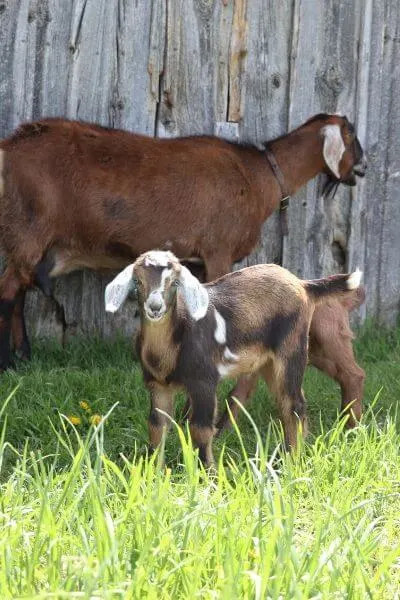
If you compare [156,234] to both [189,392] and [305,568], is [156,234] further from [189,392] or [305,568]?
[305,568]

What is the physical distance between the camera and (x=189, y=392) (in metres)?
4.28

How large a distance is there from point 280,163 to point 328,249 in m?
0.87

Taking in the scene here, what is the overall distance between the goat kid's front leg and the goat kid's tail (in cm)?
82

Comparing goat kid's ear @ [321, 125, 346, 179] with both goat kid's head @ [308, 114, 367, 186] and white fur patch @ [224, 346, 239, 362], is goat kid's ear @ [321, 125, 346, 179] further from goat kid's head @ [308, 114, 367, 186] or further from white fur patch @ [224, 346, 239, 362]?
white fur patch @ [224, 346, 239, 362]

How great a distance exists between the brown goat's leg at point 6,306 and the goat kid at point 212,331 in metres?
1.84

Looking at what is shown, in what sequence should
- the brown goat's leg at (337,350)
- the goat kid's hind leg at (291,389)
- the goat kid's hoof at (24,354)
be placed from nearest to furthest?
the goat kid's hind leg at (291,389), the brown goat's leg at (337,350), the goat kid's hoof at (24,354)

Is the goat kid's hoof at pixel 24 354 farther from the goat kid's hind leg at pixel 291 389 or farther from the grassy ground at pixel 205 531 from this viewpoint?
the goat kid's hind leg at pixel 291 389

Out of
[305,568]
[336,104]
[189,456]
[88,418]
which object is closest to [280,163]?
[336,104]

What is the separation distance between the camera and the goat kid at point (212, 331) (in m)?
4.08

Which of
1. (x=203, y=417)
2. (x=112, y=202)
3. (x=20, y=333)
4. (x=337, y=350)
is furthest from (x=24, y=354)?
(x=203, y=417)

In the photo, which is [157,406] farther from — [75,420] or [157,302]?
[157,302]

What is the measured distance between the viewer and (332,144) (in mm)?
6703

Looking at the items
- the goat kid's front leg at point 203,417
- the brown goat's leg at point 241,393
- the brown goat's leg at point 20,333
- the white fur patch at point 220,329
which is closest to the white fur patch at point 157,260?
the white fur patch at point 220,329

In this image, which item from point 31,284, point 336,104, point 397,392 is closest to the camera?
point 397,392
